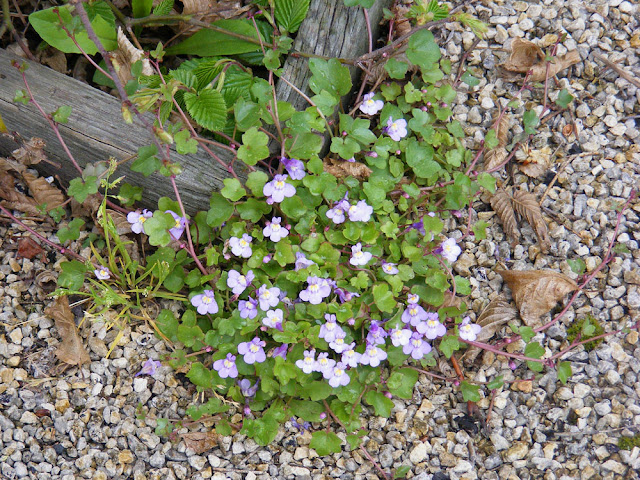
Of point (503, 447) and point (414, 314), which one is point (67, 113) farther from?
point (503, 447)

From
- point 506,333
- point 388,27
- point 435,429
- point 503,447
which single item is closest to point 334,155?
point 388,27

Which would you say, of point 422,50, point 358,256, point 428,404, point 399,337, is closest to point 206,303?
point 358,256

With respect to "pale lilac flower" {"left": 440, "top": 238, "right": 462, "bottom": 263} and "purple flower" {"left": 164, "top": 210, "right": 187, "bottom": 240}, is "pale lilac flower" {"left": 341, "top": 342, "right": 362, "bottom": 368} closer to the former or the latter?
"pale lilac flower" {"left": 440, "top": 238, "right": 462, "bottom": 263}

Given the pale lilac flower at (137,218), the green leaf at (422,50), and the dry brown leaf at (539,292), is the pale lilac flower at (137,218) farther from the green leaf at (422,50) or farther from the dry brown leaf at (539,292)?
the dry brown leaf at (539,292)

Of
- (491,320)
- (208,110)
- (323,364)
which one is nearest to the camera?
(323,364)

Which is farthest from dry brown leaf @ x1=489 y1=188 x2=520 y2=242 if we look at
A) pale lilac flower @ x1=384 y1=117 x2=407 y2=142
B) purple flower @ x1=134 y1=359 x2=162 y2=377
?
purple flower @ x1=134 y1=359 x2=162 y2=377

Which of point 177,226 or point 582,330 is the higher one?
point 177,226

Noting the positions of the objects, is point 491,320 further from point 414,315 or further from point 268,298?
point 268,298
